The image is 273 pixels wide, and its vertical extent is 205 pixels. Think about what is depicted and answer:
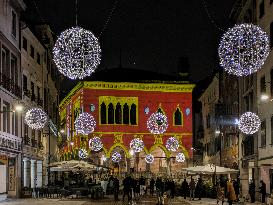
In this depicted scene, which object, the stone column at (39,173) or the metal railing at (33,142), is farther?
the stone column at (39,173)

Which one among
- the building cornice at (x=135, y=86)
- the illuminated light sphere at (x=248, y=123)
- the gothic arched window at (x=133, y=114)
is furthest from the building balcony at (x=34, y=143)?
the gothic arched window at (x=133, y=114)

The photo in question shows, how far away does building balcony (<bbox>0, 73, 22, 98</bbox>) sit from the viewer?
36.0 m

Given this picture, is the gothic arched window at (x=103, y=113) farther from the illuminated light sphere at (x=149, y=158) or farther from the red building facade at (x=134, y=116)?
the illuminated light sphere at (x=149, y=158)

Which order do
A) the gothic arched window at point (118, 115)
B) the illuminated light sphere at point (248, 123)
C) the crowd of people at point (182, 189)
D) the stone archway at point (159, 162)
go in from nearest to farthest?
the illuminated light sphere at point (248, 123), the crowd of people at point (182, 189), the gothic arched window at point (118, 115), the stone archway at point (159, 162)

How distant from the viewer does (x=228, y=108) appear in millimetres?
51750

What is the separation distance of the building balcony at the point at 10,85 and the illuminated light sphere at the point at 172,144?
30456mm

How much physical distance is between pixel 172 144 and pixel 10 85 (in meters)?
33.2

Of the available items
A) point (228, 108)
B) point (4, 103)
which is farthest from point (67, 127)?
point (4, 103)

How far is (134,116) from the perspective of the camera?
232 feet

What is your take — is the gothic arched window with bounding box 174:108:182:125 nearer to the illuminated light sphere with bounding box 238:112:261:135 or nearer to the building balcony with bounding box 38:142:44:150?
the building balcony with bounding box 38:142:44:150

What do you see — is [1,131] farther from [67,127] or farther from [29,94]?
[67,127]

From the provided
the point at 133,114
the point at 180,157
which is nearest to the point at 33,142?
the point at 133,114

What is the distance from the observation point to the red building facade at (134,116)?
6881cm

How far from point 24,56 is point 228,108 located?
17.7 metres
